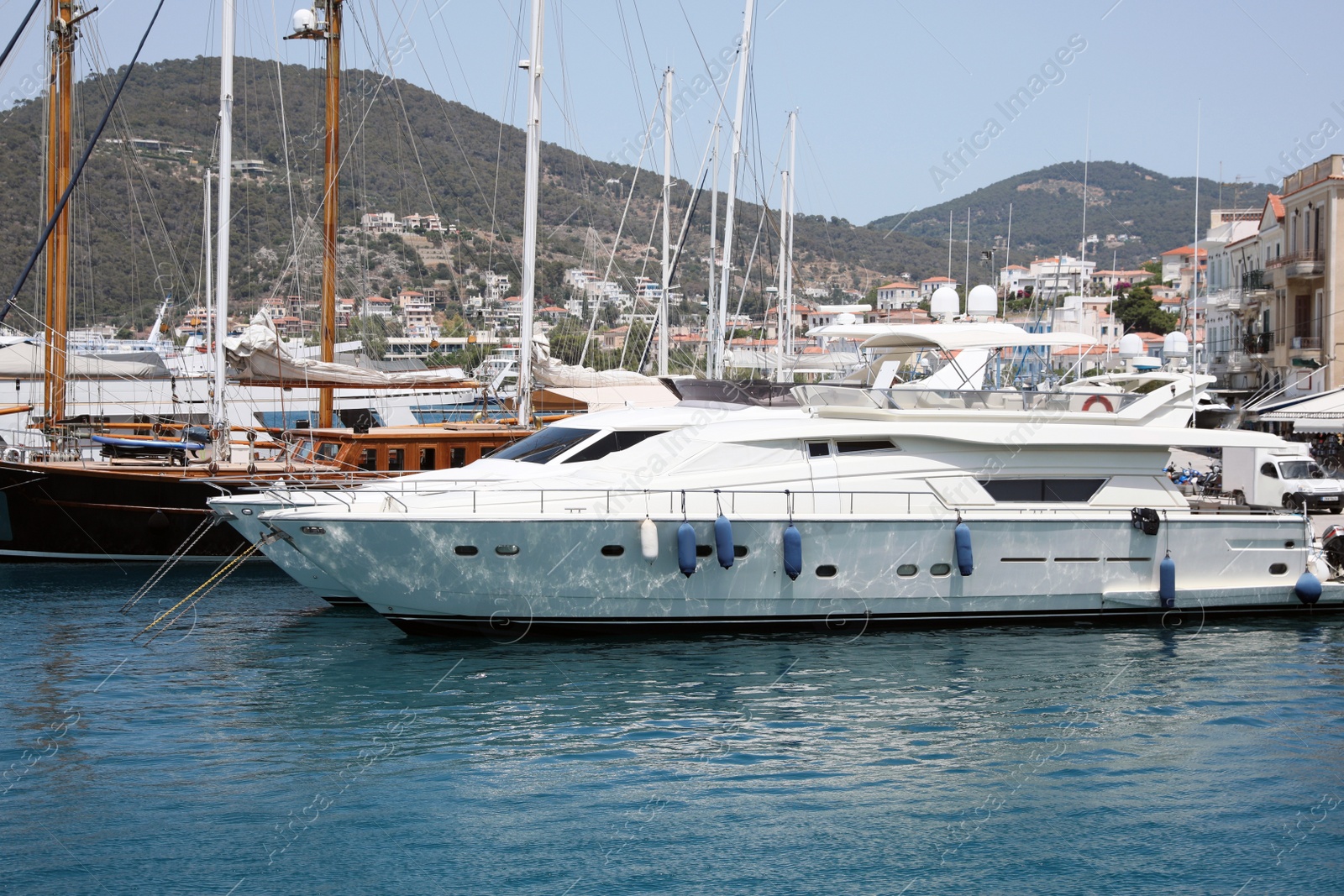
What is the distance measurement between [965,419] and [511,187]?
6582 cm

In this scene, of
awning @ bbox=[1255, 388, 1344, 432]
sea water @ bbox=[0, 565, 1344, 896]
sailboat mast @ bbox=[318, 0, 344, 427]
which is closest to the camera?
sea water @ bbox=[0, 565, 1344, 896]

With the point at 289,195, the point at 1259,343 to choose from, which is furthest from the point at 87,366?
the point at 1259,343

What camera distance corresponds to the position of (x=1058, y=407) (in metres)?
14.8

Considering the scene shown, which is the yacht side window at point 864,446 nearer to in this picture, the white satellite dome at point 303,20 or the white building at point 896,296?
the white satellite dome at point 303,20

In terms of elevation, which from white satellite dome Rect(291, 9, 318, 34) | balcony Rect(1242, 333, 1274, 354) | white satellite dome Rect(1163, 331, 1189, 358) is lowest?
white satellite dome Rect(1163, 331, 1189, 358)

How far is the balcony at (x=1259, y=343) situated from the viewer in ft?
124

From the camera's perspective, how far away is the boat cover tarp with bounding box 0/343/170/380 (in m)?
26.8

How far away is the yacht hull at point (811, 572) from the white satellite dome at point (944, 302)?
4.92 meters

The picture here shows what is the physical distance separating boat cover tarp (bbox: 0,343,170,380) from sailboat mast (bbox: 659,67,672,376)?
1208 cm

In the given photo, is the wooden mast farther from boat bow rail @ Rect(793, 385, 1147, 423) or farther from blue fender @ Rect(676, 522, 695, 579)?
blue fender @ Rect(676, 522, 695, 579)

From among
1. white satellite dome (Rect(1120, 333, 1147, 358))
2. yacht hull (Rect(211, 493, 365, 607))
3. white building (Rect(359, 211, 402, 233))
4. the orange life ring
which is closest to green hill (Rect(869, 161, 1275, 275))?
white building (Rect(359, 211, 402, 233))

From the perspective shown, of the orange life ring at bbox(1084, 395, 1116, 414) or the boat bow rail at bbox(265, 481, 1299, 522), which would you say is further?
the orange life ring at bbox(1084, 395, 1116, 414)

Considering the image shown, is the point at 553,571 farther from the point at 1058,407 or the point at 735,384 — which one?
the point at 1058,407

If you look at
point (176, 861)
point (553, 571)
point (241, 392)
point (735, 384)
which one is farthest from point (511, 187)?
point (176, 861)
